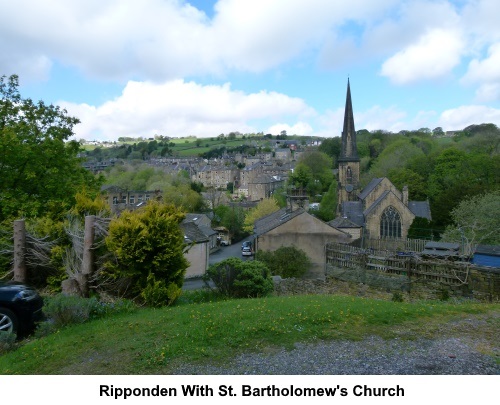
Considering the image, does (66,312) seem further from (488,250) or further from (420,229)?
(420,229)

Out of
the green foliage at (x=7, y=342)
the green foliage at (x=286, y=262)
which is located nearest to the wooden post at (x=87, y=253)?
the green foliage at (x=7, y=342)

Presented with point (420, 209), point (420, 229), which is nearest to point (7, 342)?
point (420, 229)

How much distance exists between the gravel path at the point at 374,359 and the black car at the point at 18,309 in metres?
4.22

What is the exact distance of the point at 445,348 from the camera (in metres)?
7.09

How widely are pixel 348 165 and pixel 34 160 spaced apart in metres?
38.5

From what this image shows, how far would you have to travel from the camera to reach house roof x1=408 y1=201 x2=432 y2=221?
44469 mm

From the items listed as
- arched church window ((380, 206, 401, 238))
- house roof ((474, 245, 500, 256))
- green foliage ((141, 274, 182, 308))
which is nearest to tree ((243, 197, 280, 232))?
arched church window ((380, 206, 401, 238))

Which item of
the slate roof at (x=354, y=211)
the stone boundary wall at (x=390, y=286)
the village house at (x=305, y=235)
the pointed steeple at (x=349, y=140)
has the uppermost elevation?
the pointed steeple at (x=349, y=140)

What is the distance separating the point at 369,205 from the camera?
149ft

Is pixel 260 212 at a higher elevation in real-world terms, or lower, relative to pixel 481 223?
higher

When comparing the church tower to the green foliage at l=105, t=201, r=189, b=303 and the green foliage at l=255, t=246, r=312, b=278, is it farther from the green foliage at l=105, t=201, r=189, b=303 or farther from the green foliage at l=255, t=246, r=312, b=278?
the green foliage at l=105, t=201, r=189, b=303

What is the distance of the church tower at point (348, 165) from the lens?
4909cm

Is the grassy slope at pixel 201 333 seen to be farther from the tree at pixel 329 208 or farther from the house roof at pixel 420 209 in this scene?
the tree at pixel 329 208
